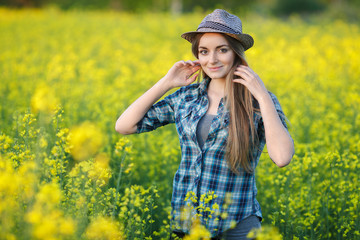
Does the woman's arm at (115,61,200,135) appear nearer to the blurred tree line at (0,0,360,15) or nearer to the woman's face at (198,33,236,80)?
the woman's face at (198,33,236,80)

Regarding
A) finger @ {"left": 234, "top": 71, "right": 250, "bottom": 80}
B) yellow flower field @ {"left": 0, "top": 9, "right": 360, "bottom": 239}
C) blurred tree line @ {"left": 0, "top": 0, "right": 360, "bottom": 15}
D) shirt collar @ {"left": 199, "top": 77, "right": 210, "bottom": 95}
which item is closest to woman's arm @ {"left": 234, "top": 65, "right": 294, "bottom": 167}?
finger @ {"left": 234, "top": 71, "right": 250, "bottom": 80}

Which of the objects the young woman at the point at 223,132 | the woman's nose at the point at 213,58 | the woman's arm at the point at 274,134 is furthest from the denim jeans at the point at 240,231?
the woman's nose at the point at 213,58

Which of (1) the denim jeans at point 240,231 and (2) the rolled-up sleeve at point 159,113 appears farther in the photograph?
(2) the rolled-up sleeve at point 159,113

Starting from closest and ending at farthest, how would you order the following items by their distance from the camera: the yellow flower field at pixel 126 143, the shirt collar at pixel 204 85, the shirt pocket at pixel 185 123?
the yellow flower field at pixel 126 143, the shirt pocket at pixel 185 123, the shirt collar at pixel 204 85

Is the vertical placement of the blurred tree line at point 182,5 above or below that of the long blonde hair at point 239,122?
above

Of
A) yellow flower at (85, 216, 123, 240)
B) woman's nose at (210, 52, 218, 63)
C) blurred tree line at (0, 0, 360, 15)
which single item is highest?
blurred tree line at (0, 0, 360, 15)

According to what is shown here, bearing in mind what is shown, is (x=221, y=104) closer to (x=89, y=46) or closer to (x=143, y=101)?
(x=143, y=101)

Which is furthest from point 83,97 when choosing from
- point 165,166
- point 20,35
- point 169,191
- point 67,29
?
point 67,29

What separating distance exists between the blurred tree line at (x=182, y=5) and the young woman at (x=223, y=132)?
2535 centimetres

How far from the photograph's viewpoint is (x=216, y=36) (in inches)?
78.8

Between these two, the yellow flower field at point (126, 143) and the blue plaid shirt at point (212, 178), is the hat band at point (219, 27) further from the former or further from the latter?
the yellow flower field at point (126, 143)

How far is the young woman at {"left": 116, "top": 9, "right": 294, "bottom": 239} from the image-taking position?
6.40 feet

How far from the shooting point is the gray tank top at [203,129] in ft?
6.60

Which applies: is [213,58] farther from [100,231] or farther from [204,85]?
[100,231]
